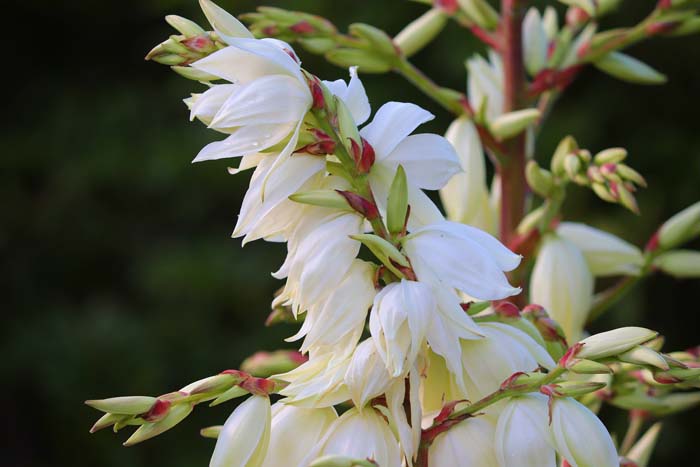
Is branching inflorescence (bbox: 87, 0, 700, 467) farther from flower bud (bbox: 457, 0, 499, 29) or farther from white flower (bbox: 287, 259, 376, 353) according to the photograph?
flower bud (bbox: 457, 0, 499, 29)

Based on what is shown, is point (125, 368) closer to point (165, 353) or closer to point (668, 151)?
point (165, 353)

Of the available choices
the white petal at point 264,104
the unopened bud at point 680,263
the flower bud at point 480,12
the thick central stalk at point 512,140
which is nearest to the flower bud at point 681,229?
the unopened bud at point 680,263

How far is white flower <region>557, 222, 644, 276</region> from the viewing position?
80 centimetres

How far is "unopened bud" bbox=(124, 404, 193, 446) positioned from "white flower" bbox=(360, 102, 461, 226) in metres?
0.14

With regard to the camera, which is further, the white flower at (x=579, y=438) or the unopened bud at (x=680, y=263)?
the unopened bud at (x=680, y=263)

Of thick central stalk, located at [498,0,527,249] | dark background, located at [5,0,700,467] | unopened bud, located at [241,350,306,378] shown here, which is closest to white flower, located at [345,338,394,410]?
unopened bud, located at [241,350,306,378]

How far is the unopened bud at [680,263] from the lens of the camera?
792 millimetres

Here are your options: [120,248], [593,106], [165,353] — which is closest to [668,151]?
[593,106]

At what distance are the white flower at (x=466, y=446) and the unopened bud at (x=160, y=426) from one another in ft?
0.40

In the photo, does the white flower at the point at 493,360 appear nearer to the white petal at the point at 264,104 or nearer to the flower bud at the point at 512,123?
the white petal at the point at 264,104

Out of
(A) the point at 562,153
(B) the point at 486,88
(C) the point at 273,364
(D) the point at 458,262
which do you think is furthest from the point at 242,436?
(B) the point at 486,88

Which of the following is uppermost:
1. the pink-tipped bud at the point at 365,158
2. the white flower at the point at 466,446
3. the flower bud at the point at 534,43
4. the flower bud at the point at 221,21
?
the flower bud at the point at 221,21

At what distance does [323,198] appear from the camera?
452mm

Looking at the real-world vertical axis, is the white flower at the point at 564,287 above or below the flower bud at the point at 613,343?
below
